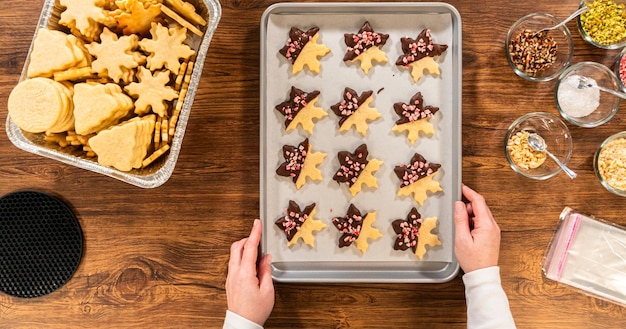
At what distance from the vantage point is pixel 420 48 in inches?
56.3

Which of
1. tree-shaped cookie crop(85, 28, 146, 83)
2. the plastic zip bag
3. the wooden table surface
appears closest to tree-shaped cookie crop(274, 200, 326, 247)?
the wooden table surface

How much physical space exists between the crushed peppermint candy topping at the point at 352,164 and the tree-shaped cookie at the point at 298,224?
0.44ft

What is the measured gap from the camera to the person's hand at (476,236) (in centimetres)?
136

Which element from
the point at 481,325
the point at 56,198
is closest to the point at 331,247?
the point at 481,325

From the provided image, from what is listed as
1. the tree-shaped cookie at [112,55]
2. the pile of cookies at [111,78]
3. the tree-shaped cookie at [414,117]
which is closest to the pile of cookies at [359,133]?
the tree-shaped cookie at [414,117]

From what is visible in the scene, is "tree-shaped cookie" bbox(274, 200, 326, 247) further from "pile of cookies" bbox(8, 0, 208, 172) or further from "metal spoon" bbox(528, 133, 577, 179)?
"metal spoon" bbox(528, 133, 577, 179)

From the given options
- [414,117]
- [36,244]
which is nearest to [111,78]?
[36,244]

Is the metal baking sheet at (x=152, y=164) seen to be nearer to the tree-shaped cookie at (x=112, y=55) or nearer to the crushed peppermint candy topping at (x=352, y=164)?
the tree-shaped cookie at (x=112, y=55)

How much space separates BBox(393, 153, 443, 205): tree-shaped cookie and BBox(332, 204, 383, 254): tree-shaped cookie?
5.4 inches

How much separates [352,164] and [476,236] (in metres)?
0.42

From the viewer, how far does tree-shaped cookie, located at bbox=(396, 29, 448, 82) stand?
1431 mm

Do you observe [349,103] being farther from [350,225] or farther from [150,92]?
[150,92]

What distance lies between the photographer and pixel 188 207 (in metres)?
1.48

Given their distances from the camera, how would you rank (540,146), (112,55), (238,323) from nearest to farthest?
(112,55)
(238,323)
(540,146)
